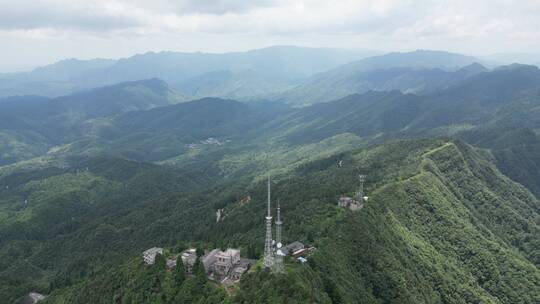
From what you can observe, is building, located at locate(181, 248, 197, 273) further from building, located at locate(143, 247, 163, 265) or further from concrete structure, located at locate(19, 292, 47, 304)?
concrete structure, located at locate(19, 292, 47, 304)

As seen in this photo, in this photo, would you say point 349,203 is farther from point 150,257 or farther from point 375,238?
point 150,257

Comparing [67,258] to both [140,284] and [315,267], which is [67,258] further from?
[315,267]

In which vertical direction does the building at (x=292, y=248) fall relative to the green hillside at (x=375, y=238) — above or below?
above

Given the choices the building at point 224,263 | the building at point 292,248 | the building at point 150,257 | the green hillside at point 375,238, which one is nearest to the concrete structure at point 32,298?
the green hillside at point 375,238

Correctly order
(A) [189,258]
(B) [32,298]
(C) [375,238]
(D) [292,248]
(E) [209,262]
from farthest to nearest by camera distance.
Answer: (B) [32,298] → (C) [375,238] → (D) [292,248] → (A) [189,258] → (E) [209,262]

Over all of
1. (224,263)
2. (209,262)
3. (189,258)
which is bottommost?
(189,258)

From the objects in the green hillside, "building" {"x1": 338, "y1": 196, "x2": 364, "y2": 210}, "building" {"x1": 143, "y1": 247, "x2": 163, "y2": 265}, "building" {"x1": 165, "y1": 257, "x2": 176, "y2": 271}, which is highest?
"building" {"x1": 165, "y1": 257, "x2": 176, "y2": 271}

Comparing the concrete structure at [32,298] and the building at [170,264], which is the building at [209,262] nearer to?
the building at [170,264]

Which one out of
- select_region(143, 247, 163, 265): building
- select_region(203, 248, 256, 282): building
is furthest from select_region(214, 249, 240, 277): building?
select_region(143, 247, 163, 265): building

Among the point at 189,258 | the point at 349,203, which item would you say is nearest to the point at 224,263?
the point at 189,258

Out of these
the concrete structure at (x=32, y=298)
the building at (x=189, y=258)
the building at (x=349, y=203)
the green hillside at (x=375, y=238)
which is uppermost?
the building at (x=189, y=258)

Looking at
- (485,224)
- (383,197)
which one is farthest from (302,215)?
(485,224)

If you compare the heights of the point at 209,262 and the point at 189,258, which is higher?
the point at 209,262
